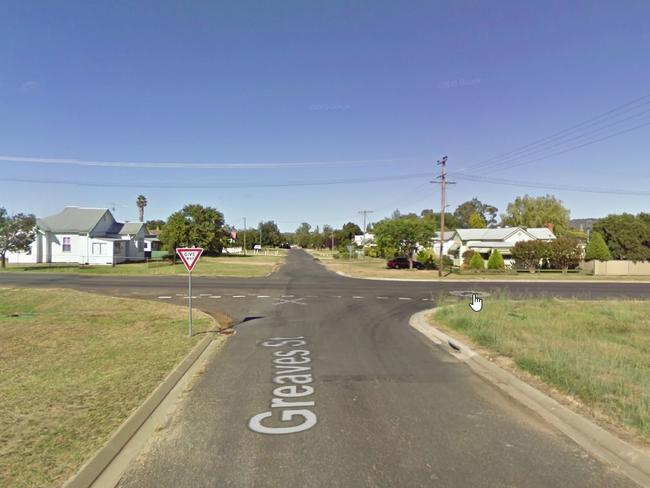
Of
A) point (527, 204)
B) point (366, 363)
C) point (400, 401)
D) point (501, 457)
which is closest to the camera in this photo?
point (501, 457)

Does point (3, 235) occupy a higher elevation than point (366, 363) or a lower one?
higher

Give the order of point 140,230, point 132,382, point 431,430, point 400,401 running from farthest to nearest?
point 140,230
point 132,382
point 400,401
point 431,430

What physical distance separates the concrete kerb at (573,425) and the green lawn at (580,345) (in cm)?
33

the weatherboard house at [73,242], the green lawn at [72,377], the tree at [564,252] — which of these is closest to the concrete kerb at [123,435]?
the green lawn at [72,377]

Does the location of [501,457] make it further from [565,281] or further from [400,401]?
[565,281]

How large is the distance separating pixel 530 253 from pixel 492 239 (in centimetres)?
1038

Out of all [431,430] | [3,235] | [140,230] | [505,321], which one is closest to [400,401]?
[431,430]

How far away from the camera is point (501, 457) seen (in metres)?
3.99

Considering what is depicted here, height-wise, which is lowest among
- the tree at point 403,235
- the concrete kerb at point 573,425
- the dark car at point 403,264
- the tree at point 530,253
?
the concrete kerb at point 573,425

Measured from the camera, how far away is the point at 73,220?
42094 mm

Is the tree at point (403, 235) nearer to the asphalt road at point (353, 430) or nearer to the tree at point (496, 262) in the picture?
the tree at point (496, 262)

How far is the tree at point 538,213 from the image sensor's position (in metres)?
68.5

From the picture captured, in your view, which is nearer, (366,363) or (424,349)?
(366,363)

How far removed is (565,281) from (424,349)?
2889 cm
